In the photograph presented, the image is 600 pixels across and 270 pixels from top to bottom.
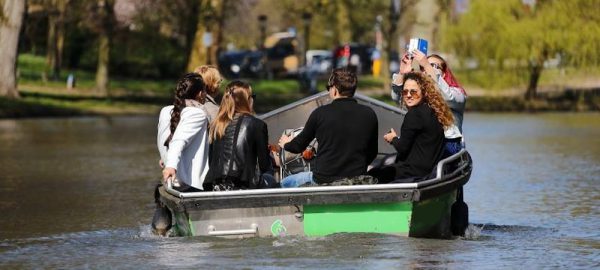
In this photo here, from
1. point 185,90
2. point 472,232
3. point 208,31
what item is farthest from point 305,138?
point 208,31

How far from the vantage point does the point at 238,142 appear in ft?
43.3

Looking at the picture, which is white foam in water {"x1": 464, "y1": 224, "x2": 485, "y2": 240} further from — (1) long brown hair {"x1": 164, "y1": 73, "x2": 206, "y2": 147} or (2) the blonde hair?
(1) long brown hair {"x1": 164, "y1": 73, "x2": 206, "y2": 147}

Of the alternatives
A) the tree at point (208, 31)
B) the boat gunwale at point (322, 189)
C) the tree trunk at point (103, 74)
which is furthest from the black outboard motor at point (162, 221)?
the tree at point (208, 31)

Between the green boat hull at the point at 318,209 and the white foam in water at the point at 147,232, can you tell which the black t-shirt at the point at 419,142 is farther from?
the white foam in water at the point at 147,232

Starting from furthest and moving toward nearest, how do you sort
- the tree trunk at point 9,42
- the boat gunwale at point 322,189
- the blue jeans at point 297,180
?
the tree trunk at point 9,42 → the blue jeans at point 297,180 → the boat gunwale at point 322,189

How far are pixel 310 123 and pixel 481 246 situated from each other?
6.19ft

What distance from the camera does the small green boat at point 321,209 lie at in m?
12.6

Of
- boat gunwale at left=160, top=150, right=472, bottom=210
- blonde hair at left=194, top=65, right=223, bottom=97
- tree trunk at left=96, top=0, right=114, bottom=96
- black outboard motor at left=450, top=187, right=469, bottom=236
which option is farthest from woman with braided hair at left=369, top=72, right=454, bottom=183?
tree trunk at left=96, top=0, right=114, bottom=96

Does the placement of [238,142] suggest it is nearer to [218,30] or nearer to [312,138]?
[312,138]

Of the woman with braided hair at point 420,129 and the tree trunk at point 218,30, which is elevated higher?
the woman with braided hair at point 420,129

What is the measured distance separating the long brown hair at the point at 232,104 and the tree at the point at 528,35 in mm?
33640

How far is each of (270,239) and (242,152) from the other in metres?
0.81

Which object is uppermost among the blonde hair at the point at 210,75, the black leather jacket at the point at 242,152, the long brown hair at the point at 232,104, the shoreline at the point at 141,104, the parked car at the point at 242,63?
the blonde hair at the point at 210,75

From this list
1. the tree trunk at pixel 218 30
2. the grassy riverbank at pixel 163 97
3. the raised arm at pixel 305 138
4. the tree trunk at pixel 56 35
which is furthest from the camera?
the tree trunk at pixel 218 30
